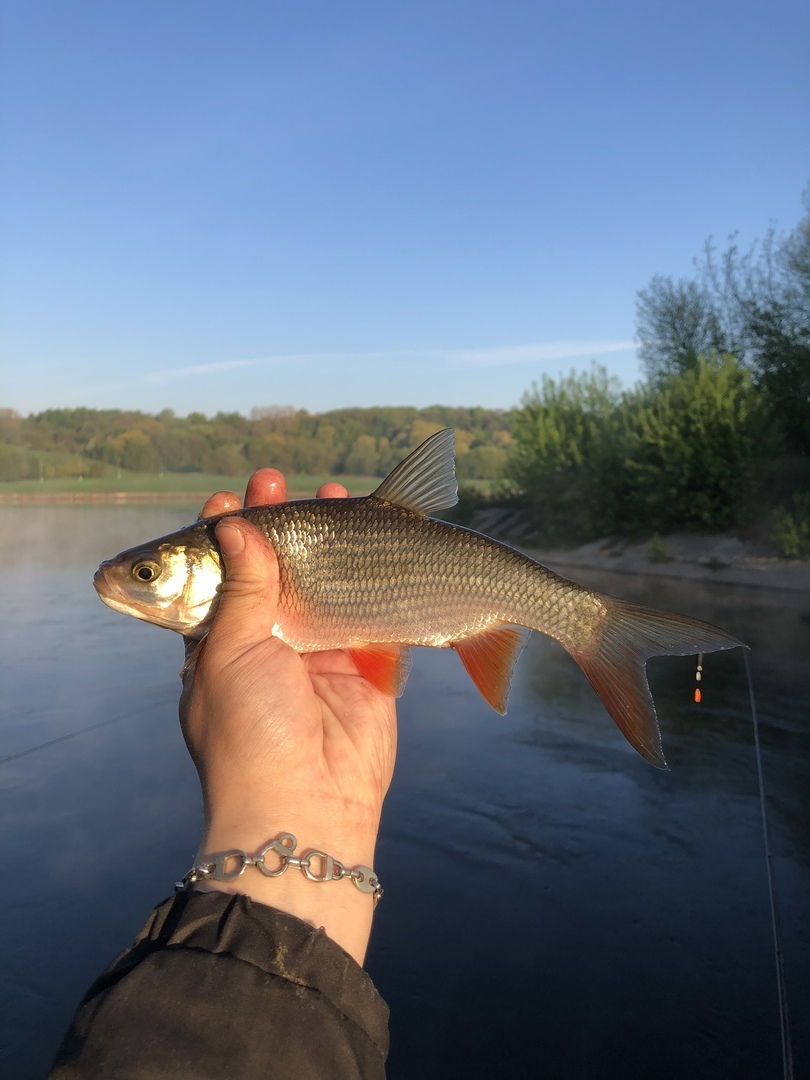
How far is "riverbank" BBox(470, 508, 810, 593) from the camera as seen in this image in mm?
26766

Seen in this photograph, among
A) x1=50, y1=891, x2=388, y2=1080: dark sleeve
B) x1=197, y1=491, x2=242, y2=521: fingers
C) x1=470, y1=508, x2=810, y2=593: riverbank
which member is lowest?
x1=470, y1=508, x2=810, y2=593: riverbank

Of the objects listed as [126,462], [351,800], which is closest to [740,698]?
[351,800]

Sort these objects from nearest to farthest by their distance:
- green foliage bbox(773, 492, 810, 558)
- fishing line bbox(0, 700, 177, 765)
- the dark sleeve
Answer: the dark sleeve < fishing line bbox(0, 700, 177, 765) < green foliage bbox(773, 492, 810, 558)

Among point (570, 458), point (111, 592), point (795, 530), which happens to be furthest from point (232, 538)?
point (570, 458)

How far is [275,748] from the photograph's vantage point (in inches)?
112

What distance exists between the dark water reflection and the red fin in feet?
9.67

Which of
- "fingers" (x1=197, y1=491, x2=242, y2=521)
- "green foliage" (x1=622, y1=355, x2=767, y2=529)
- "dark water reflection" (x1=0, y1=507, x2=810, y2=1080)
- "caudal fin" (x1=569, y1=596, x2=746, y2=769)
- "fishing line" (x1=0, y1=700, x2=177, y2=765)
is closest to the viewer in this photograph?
"caudal fin" (x1=569, y1=596, x2=746, y2=769)

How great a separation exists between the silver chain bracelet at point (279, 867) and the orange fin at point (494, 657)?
111cm

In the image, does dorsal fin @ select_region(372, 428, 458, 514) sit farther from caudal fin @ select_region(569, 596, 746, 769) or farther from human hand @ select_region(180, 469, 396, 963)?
caudal fin @ select_region(569, 596, 746, 769)

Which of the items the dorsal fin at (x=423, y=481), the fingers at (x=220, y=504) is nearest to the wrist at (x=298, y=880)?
the dorsal fin at (x=423, y=481)

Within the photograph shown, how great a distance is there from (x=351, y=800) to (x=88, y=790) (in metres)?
7.06

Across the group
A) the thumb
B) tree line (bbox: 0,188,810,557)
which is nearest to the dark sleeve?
the thumb

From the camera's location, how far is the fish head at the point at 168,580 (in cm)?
345

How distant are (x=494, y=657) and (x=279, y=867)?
4.84 feet
